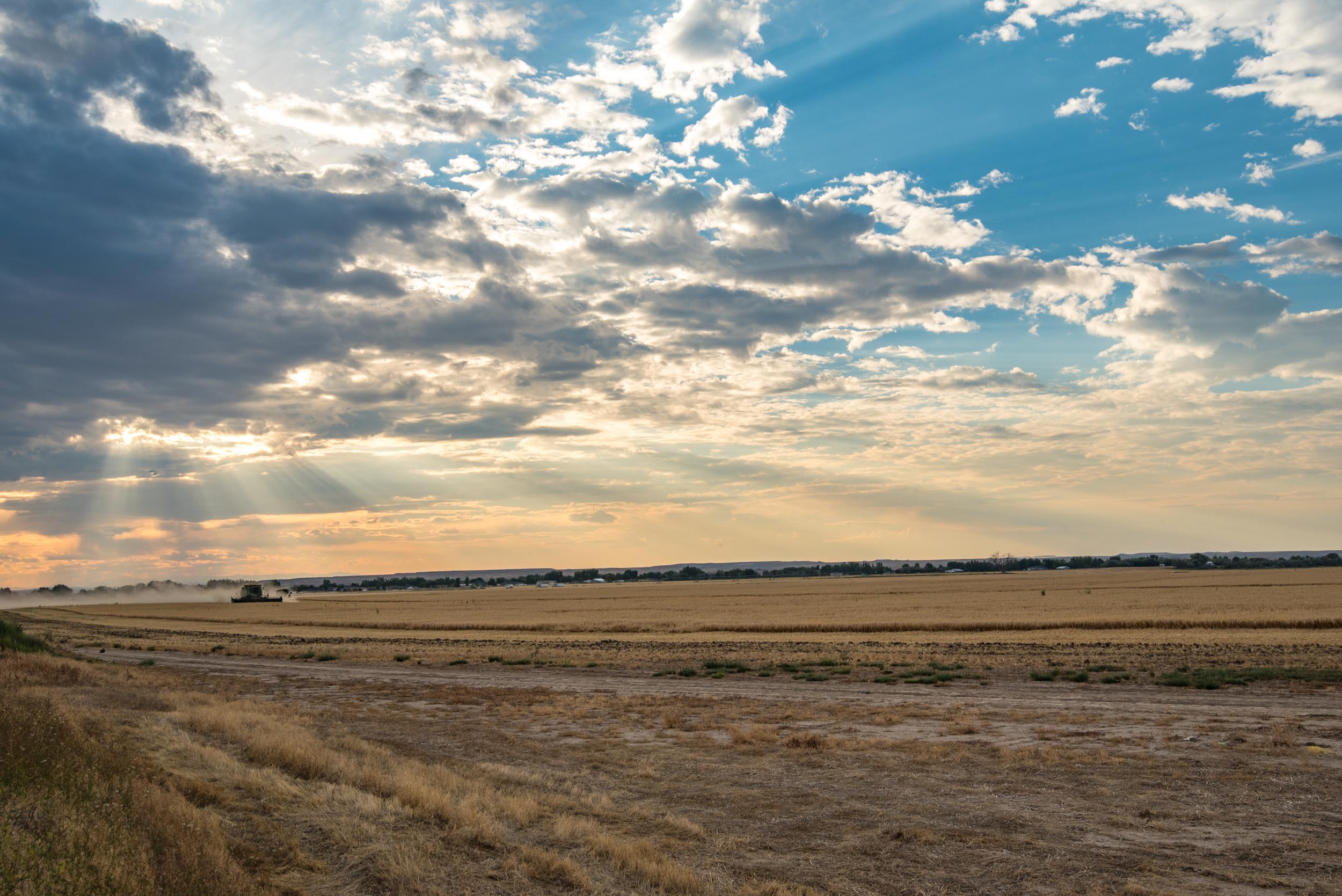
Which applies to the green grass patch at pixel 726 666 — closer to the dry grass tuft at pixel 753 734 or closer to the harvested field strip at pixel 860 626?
the dry grass tuft at pixel 753 734

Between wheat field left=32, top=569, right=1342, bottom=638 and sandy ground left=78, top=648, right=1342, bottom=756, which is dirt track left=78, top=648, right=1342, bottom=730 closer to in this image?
sandy ground left=78, top=648, right=1342, bottom=756

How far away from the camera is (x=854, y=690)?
84.4ft

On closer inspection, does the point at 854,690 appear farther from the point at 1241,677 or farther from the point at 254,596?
the point at 254,596

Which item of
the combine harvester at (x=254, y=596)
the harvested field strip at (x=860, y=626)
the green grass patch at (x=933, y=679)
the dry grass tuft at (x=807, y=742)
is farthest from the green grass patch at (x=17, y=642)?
the combine harvester at (x=254, y=596)

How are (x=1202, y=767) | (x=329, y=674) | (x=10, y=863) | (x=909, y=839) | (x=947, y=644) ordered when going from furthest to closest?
(x=947, y=644) → (x=329, y=674) → (x=1202, y=767) → (x=909, y=839) → (x=10, y=863)

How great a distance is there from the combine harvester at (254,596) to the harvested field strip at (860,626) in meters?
69.3

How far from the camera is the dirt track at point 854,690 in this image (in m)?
20.3

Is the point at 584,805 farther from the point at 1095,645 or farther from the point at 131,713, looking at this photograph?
the point at 1095,645

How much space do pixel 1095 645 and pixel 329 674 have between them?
33.5m

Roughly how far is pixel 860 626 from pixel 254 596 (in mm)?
114982

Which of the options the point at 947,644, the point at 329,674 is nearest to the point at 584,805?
the point at 329,674

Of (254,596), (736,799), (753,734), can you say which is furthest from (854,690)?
(254,596)

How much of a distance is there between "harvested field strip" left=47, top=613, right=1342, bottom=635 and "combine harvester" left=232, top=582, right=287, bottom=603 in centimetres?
6929

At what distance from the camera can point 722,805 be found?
1210 centimetres
